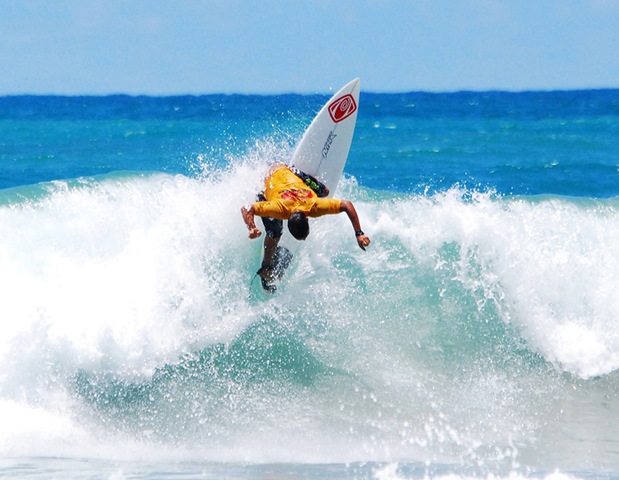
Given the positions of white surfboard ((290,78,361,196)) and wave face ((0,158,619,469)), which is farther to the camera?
white surfboard ((290,78,361,196))

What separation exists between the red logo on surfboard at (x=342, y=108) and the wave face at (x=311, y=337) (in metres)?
0.93

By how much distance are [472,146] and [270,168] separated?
691 inches

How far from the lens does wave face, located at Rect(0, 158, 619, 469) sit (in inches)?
289

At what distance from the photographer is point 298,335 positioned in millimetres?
8594

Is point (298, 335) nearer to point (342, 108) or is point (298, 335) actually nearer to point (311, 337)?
point (311, 337)

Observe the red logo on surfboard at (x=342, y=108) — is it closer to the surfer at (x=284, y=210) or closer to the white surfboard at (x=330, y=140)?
the white surfboard at (x=330, y=140)

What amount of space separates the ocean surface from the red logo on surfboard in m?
0.51

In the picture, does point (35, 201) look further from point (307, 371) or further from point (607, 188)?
point (607, 188)

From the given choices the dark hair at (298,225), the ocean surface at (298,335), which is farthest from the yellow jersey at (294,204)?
the ocean surface at (298,335)

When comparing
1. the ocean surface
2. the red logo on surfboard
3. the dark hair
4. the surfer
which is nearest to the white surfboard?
the red logo on surfboard

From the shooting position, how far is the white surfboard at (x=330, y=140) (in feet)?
29.8

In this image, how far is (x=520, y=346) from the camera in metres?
8.71

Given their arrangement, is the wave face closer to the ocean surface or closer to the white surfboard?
the ocean surface

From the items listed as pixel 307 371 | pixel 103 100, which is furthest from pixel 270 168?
pixel 103 100
